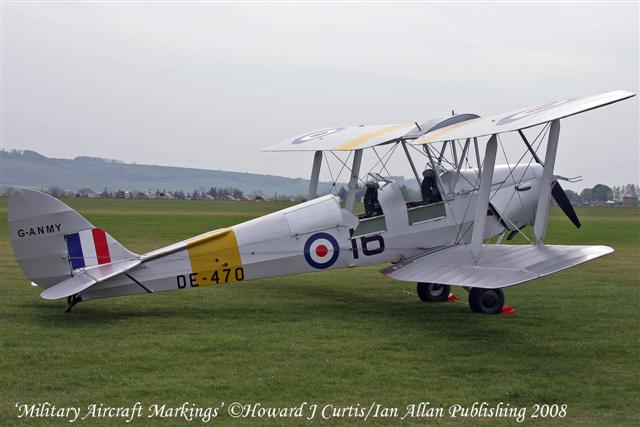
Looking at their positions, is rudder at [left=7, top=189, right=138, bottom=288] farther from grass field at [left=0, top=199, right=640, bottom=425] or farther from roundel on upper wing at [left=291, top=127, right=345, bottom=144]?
roundel on upper wing at [left=291, top=127, right=345, bottom=144]

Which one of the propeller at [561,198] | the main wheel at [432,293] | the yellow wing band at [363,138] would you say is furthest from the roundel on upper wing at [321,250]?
the propeller at [561,198]

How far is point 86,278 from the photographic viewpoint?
8.85 m

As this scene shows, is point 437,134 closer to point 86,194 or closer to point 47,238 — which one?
point 47,238

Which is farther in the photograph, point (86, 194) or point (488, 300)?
point (86, 194)

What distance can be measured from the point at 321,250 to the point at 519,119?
2889 millimetres

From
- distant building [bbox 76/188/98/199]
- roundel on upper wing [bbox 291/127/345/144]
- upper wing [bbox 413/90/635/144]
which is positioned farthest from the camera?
distant building [bbox 76/188/98/199]

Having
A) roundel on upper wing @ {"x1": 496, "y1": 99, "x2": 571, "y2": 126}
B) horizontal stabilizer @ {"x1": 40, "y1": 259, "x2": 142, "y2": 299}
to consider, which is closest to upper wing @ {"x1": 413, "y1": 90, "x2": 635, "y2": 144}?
roundel on upper wing @ {"x1": 496, "y1": 99, "x2": 571, "y2": 126}

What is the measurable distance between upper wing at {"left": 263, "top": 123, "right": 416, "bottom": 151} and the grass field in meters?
2.16

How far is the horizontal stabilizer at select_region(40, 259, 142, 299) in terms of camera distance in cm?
853

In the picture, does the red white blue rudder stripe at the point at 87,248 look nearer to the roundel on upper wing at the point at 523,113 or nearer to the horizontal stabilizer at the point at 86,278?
the horizontal stabilizer at the point at 86,278

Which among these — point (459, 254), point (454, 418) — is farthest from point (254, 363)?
point (459, 254)

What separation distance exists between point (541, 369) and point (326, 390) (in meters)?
2.09

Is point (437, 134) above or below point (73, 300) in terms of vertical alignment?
above

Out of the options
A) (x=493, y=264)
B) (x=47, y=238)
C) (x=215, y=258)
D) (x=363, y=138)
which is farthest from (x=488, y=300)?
(x=47, y=238)
